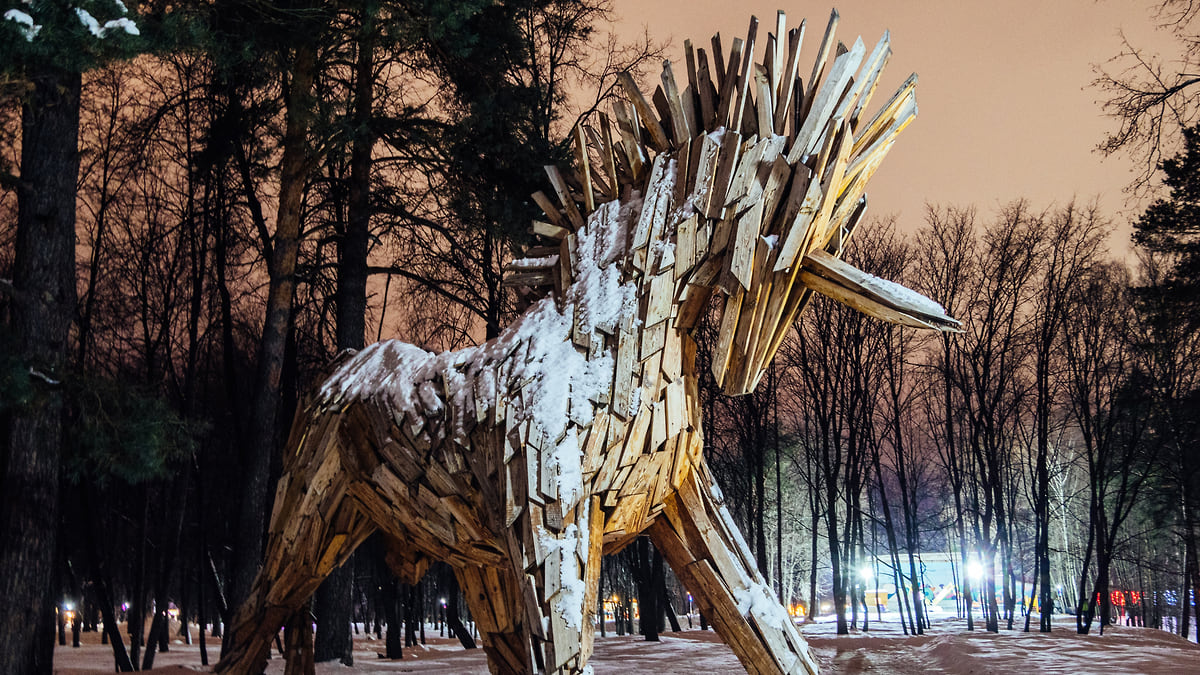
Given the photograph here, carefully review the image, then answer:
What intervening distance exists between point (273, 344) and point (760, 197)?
671 cm

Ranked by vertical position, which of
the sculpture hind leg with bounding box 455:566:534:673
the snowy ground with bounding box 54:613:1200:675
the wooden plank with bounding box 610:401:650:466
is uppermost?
the wooden plank with bounding box 610:401:650:466

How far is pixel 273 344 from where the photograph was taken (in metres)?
8.52

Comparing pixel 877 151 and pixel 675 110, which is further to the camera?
pixel 675 110

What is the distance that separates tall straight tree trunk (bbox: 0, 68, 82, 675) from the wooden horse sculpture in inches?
161

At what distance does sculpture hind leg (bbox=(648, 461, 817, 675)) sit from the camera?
3.10 meters

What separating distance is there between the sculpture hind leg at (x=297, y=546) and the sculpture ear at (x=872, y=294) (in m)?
2.45

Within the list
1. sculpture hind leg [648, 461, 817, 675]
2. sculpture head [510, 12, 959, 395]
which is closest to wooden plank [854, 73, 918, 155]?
sculpture head [510, 12, 959, 395]

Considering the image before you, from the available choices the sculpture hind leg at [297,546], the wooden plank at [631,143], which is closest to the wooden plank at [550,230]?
the wooden plank at [631,143]

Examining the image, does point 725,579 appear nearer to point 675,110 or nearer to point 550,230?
point 550,230

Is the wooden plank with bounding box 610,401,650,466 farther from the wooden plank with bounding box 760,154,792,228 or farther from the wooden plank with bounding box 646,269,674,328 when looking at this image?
the wooden plank with bounding box 760,154,792,228

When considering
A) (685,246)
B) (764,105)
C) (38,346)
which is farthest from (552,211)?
(38,346)

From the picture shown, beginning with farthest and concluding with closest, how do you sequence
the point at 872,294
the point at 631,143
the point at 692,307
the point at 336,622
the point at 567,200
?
the point at 336,622 < the point at 567,200 < the point at 631,143 < the point at 692,307 < the point at 872,294

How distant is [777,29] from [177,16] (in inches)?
160

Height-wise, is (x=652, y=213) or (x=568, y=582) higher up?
(x=652, y=213)
